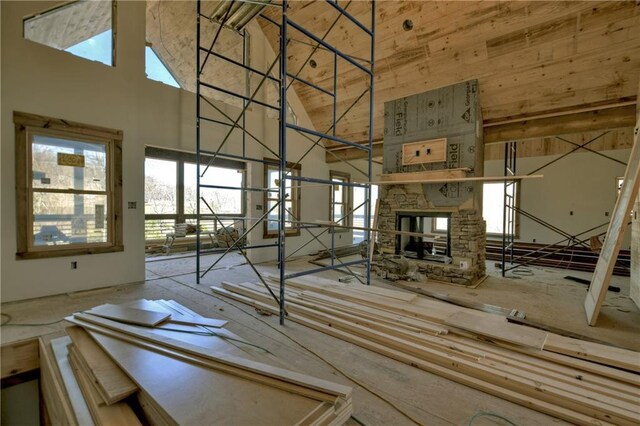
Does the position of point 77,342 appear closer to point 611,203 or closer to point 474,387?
point 474,387

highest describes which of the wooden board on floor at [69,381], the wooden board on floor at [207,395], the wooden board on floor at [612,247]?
the wooden board on floor at [612,247]

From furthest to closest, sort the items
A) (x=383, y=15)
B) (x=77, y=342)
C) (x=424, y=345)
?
(x=383, y=15)
(x=424, y=345)
(x=77, y=342)

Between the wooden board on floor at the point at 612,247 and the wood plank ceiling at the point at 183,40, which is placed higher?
the wood plank ceiling at the point at 183,40

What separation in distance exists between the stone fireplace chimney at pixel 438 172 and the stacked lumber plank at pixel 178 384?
11.9ft

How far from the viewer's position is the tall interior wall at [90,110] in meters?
3.35

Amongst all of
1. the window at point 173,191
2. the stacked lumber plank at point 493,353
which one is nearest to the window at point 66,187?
the stacked lumber plank at point 493,353

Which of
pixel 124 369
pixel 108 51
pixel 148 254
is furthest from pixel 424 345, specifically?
pixel 148 254

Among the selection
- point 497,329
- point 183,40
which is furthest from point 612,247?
point 183,40

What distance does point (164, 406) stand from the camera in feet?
4.64

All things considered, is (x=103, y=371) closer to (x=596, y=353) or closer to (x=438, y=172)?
(x=596, y=353)

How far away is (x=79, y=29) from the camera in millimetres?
4031

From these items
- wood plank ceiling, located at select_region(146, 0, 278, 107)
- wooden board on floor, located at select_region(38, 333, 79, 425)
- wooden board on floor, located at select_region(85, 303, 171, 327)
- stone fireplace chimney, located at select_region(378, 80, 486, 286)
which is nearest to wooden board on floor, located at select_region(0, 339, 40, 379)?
wooden board on floor, located at select_region(38, 333, 79, 425)

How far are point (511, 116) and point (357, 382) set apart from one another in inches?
211

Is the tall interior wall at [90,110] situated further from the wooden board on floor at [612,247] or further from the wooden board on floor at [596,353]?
the wooden board on floor at [612,247]
